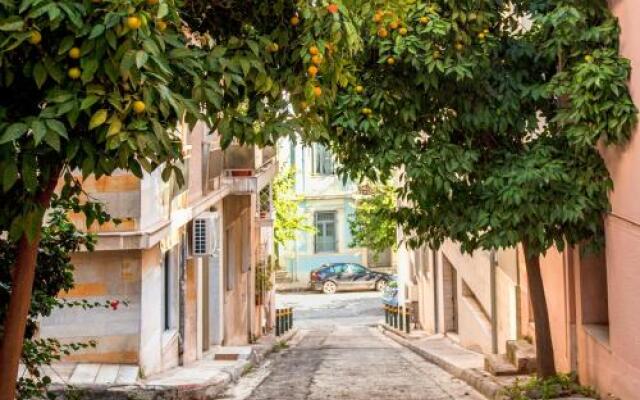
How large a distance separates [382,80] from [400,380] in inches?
222

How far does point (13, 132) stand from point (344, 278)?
35323 mm

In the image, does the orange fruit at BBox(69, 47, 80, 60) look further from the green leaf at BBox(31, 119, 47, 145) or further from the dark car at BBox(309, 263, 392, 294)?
the dark car at BBox(309, 263, 392, 294)

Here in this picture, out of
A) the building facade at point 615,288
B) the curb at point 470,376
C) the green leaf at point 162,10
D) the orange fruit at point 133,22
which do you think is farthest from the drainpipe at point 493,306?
the orange fruit at point 133,22

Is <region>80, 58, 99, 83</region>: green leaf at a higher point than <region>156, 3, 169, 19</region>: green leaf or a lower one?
lower

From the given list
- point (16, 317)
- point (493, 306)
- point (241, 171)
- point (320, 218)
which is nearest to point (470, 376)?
point (493, 306)

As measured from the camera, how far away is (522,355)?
11898 mm

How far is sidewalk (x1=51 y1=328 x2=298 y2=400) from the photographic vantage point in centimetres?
962

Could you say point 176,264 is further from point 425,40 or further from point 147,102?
point 147,102

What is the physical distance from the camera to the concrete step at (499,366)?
38.6ft

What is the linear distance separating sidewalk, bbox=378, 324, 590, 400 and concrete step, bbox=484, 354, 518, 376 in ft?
0.29

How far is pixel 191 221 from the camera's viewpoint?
15.3 m

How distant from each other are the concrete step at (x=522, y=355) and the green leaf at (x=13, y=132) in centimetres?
914

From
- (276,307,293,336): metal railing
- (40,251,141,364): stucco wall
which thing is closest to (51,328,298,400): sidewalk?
(40,251,141,364): stucco wall

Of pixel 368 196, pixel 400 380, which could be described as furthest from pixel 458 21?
pixel 368 196
